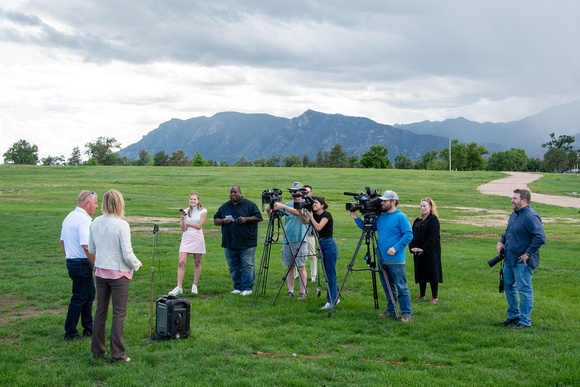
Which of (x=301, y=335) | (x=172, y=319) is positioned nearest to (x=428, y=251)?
(x=301, y=335)

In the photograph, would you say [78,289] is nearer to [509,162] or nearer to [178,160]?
[178,160]

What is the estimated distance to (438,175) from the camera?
228 ft

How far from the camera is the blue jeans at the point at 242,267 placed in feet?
34.1

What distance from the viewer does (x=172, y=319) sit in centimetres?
725

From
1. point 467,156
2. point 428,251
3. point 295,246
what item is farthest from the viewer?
point 467,156

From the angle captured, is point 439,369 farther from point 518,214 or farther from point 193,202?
point 193,202

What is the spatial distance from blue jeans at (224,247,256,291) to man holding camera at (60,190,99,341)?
3.62 metres

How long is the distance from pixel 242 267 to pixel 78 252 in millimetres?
3984

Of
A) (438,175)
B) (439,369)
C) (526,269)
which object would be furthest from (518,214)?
(438,175)

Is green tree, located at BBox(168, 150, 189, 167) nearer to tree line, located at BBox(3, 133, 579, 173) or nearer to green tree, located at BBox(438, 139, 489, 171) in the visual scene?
tree line, located at BBox(3, 133, 579, 173)

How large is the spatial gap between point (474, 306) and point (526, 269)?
5.63 ft

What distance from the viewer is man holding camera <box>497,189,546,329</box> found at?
7.73m

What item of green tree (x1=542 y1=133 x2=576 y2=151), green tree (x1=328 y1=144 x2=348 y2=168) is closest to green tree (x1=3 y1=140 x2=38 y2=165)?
green tree (x1=328 y1=144 x2=348 y2=168)

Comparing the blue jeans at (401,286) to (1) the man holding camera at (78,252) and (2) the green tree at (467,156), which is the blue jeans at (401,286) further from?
(2) the green tree at (467,156)
